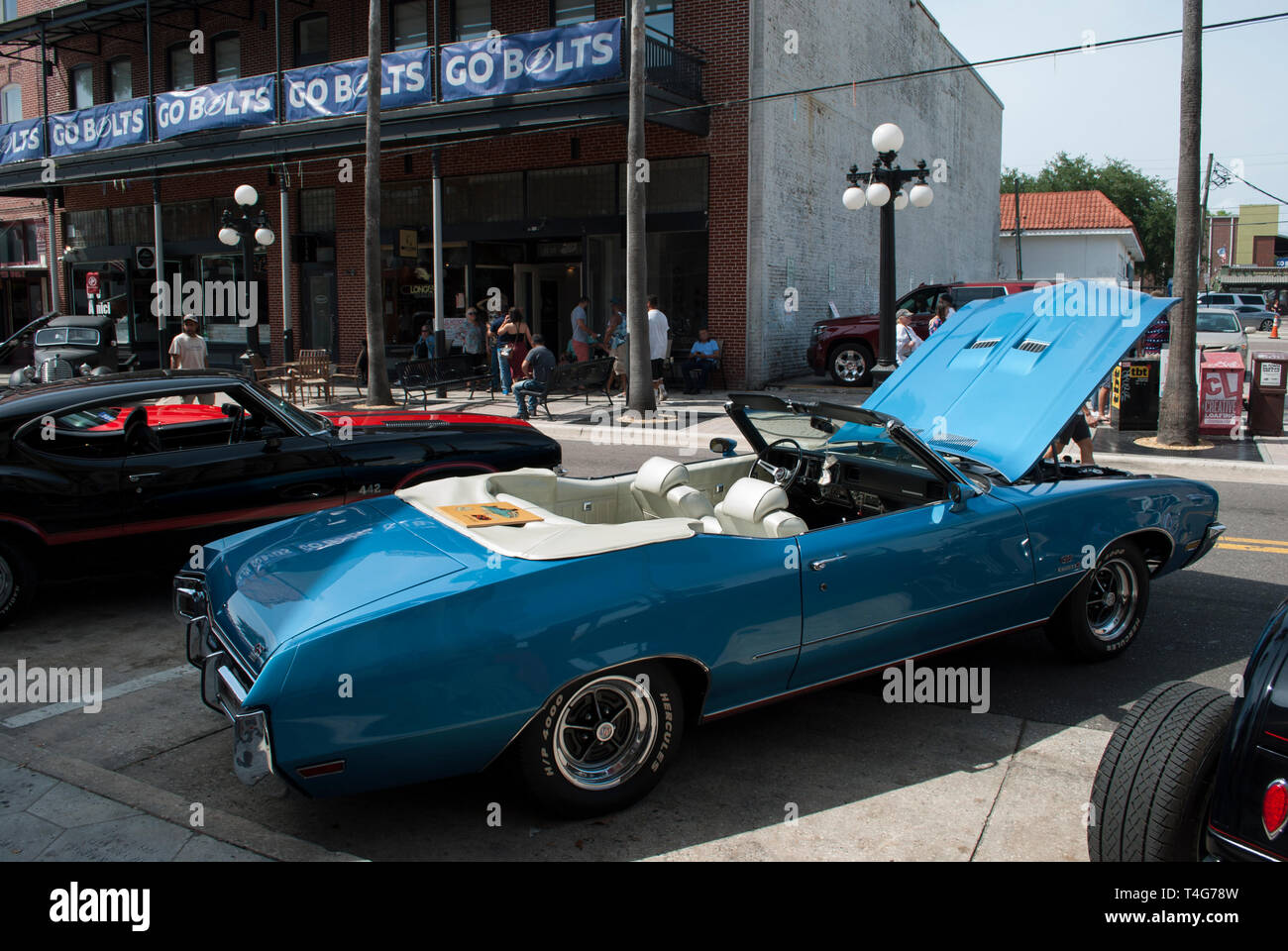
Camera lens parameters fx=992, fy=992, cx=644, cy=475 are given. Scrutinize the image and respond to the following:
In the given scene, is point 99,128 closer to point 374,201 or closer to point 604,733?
point 374,201

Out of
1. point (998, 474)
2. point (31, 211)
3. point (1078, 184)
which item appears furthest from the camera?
point (1078, 184)

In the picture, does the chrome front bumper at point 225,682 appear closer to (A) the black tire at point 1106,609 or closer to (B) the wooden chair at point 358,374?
(A) the black tire at point 1106,609

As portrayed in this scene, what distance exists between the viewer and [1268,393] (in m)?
13.5

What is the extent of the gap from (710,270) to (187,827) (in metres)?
17.1

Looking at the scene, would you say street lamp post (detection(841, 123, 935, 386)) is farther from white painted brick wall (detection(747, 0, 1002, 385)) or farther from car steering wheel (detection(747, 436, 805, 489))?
car steering wheel (detection(747, 436, 805, 489))

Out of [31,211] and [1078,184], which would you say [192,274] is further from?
[1078,184]

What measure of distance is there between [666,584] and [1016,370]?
10.2ft

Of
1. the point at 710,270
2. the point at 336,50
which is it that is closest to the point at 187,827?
the point at 710,270

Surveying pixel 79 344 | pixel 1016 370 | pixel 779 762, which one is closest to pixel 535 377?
pixel 79 344

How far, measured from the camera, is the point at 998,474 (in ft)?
16.6

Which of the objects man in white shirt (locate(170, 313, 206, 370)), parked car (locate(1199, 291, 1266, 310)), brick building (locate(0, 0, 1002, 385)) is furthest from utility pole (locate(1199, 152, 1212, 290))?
man in white shirt (locate(170, 313, 206, 370))

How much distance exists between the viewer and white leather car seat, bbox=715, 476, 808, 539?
13.6ft

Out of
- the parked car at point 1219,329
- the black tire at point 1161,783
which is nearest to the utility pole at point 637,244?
the black tire at point 1161,783

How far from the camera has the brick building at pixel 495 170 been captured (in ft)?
62.6
